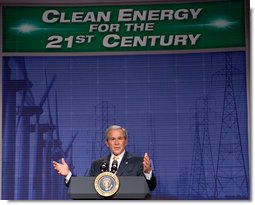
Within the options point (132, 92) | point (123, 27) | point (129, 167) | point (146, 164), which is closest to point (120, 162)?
point (129, 167)

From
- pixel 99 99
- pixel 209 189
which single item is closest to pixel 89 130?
pixel 99 99

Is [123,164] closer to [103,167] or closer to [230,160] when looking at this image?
[103,167]

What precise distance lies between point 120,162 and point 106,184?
70cm

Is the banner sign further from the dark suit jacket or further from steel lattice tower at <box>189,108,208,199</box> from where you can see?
the dark suit jacket

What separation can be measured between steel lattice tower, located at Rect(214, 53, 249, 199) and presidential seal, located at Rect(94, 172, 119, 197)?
4.75 ft

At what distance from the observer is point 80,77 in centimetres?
730

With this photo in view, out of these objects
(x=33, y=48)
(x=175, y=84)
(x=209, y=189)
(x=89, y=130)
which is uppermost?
(x=33, y=48)

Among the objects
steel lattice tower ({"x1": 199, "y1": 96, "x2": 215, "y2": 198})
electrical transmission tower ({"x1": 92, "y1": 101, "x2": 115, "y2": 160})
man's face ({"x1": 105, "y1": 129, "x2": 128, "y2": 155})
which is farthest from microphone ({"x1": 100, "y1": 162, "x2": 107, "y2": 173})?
steel lattice tower ({"x1": 199, "y1": 96, "x2": 215, "y2": 198})

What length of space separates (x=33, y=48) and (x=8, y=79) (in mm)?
482

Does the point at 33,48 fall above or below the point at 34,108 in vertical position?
above

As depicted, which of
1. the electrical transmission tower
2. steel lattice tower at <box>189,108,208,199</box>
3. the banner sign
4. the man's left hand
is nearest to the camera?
the man's left hand

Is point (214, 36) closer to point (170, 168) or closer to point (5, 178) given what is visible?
point (170, 168)

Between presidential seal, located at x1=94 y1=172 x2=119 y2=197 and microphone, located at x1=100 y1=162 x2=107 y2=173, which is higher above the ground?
microphone, located at x1=100 y1=162 x2=107 y2=173

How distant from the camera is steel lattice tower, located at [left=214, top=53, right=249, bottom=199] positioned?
6.93 metres
